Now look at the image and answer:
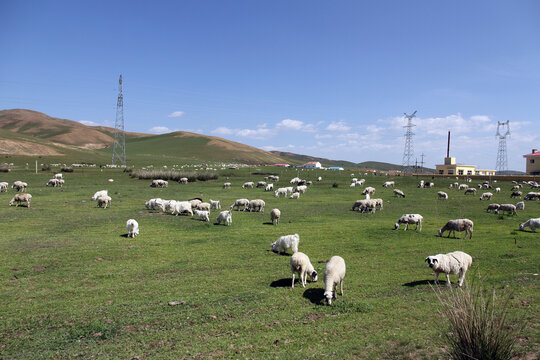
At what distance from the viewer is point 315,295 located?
10.5 m

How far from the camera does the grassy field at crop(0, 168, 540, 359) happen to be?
24.7 feet

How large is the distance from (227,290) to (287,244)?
504cm

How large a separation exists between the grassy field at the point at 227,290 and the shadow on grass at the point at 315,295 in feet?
0.18

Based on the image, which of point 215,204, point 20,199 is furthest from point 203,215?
point 20,199

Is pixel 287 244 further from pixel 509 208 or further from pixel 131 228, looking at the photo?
pixel 509 208

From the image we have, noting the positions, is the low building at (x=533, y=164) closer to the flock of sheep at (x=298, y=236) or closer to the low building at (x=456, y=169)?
the low building at (x=456, y=169)

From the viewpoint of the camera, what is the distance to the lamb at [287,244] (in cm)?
1534

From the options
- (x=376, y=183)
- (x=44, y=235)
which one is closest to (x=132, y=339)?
(x=44, y=235)

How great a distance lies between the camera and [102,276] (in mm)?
12398

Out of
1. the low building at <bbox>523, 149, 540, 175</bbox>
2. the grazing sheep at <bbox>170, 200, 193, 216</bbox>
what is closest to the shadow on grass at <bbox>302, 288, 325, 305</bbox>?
the grazing sheep at <bbox>170, 200, 193, 216</bbox>

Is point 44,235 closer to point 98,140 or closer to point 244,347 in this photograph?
A: point 244,347

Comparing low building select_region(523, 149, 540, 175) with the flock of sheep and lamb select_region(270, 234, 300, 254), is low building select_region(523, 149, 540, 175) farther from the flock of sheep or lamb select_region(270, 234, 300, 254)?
lamb select_region(270, 234, 300, 254)

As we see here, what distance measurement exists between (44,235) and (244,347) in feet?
52.4

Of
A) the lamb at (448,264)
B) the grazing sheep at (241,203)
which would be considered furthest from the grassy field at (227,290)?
the grazing sheep at (241,203)
